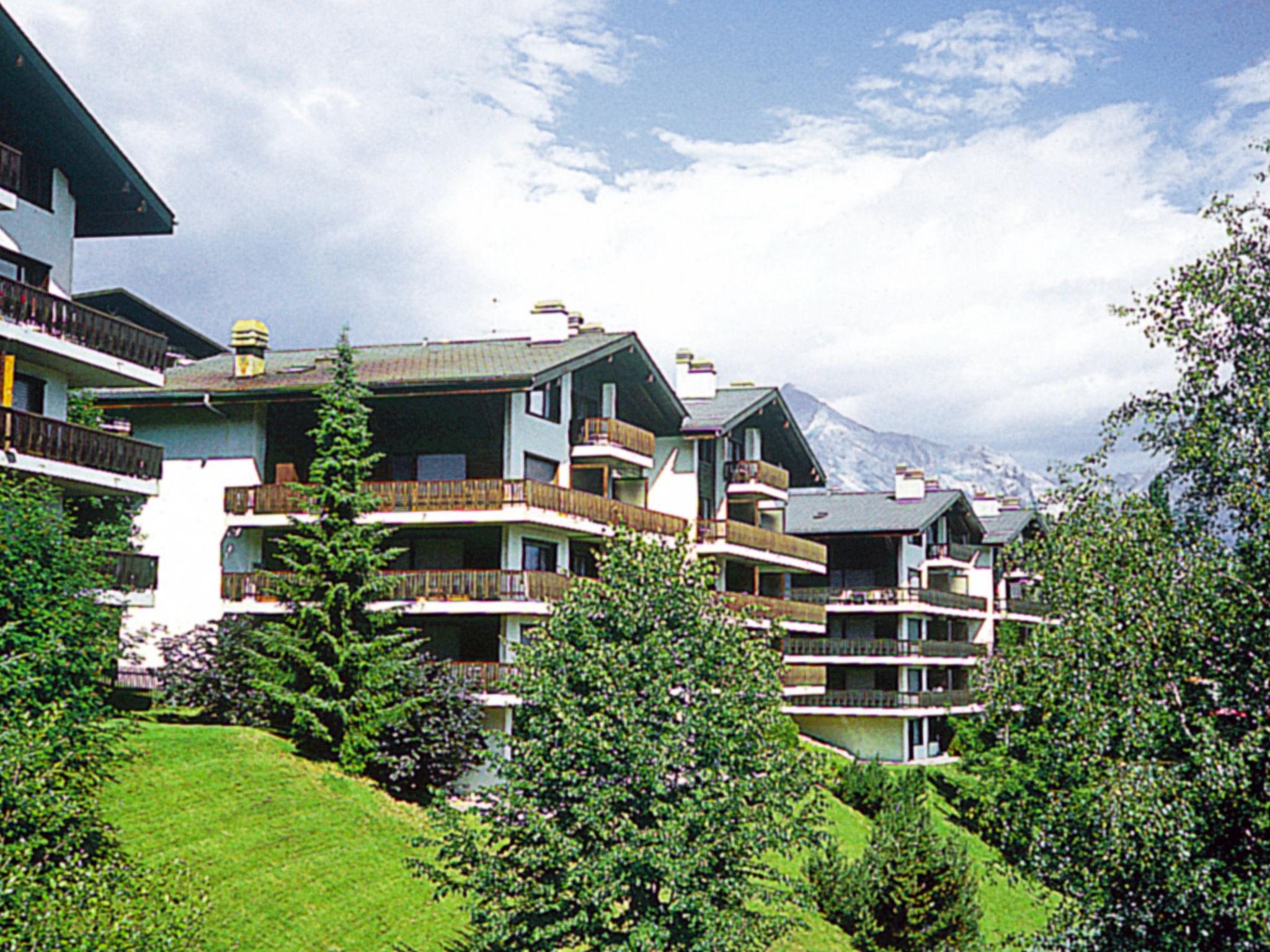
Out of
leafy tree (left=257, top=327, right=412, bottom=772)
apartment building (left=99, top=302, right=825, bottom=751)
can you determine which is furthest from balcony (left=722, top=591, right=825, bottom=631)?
leafy tree (left=257, top=327, right=412, bottom=772)

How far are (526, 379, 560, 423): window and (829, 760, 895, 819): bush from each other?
55.2 feet

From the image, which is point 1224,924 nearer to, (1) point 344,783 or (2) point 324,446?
(1) point 344,783

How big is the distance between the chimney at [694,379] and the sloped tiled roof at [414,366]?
8.92m

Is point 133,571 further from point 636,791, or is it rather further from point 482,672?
point 636,791

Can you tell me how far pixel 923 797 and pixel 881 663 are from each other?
15.0 metres

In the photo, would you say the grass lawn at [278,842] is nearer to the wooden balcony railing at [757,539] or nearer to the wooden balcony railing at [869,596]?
the wooden balcony railing at [757,539]

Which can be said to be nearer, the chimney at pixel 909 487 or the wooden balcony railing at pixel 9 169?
the wooden balcony railing at pixel 9 169

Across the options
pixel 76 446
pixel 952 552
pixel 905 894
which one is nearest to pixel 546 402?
pixel 76 446

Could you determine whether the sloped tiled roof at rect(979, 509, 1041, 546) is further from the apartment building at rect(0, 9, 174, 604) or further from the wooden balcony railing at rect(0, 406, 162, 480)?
the apartment building at rect(0, 9, 174, 604)

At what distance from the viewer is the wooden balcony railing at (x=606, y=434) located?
4125cm

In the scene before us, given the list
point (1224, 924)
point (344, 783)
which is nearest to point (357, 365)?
point (344, 783)

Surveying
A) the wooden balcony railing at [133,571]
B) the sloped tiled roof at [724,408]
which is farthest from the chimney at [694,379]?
the wooden balcony railing at [133,571]

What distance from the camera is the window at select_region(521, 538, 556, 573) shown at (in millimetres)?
38625

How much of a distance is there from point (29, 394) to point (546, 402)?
14.8 metres
